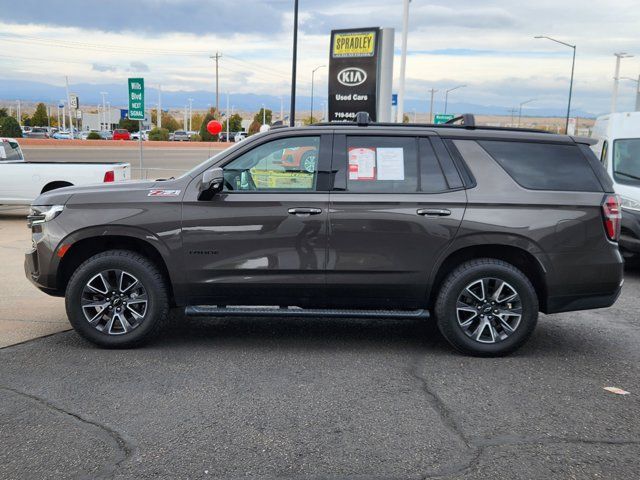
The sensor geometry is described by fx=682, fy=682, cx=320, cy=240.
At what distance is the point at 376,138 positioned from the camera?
5.84 m

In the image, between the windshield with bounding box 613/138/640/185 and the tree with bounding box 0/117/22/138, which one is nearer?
the windshield with bounding box 613/138/640/185

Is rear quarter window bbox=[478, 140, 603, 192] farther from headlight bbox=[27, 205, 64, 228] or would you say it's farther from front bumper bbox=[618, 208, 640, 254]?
front bumper bbox=[618, 208, 640, 254]

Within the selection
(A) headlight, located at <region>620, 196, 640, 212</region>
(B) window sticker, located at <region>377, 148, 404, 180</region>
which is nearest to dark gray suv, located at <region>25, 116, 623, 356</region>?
(B) window sticker, located at <region>377, 148, 404, 180</region>

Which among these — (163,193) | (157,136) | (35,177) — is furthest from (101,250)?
(157,136)

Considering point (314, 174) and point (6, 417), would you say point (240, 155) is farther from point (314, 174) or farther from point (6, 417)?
point (6, 417)

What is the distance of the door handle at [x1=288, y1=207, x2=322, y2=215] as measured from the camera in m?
5.63

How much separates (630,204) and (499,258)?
4853 millimetres

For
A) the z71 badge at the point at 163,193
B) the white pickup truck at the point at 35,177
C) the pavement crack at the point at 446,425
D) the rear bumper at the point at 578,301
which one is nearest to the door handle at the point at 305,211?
the z71 badge at the point at 163,193

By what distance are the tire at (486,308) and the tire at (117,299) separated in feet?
7.80

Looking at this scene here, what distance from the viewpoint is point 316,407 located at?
4574 mm

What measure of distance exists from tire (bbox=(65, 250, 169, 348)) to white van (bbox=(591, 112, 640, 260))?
678 centimetres

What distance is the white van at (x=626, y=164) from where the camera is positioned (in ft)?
31.2

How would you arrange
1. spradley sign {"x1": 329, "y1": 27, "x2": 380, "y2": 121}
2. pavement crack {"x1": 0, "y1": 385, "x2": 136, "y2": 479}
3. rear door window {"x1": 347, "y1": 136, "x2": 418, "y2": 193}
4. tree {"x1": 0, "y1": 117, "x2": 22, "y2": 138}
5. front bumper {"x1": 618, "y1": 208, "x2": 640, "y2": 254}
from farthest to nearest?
tree {"x1": 0, "y1": 117, "x2": 22, "y2": 138}
spradley sign {"x1": 329, "y1": 27, "x2": 380, "y2": 121}
front bumper {"x1": 618, "y1": 208, "x2": 640, "y2": 254}
rear door window {"x1": 347, "y1": 136, "x2": 418, "y2": 193}
pavement crack {"x1": 0, "y1": 385, "x2": 136, "y2": 479}

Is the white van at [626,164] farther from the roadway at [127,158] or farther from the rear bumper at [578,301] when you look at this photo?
the roadway at [127,158]
